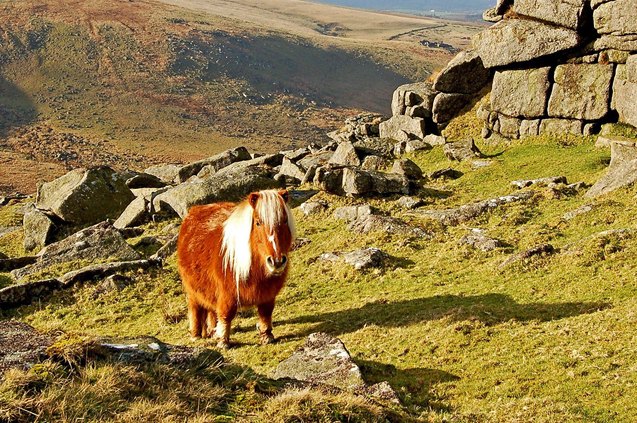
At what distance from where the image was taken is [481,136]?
130 ft

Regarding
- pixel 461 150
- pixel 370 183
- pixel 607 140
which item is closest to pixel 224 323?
pixel 370 183

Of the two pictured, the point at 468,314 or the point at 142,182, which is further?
the point at 142,182

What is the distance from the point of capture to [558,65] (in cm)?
3550

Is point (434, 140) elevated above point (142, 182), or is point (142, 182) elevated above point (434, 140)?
point (434, 140)

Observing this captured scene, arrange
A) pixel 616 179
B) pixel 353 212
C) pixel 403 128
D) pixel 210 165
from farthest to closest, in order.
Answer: pixel 403 128
pixel 210 165
pixel 353 212
pixel 616 179

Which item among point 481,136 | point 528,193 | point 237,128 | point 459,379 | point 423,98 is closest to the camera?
point 459,379

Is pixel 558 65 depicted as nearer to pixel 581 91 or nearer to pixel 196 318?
pixel 581 91

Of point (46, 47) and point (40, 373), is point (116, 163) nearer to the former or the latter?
point (46, 47)

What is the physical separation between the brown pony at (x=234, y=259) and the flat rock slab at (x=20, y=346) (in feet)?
17.7

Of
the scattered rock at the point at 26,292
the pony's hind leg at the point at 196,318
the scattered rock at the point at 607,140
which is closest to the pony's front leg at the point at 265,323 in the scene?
the pony's hind leg at the point at 196,318

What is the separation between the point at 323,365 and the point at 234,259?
384 cm

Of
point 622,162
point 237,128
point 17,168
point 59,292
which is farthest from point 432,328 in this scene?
point 237,128

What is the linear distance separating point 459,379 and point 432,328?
2.74 meters

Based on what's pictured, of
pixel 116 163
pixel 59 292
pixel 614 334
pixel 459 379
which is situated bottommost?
pixel 116 163
